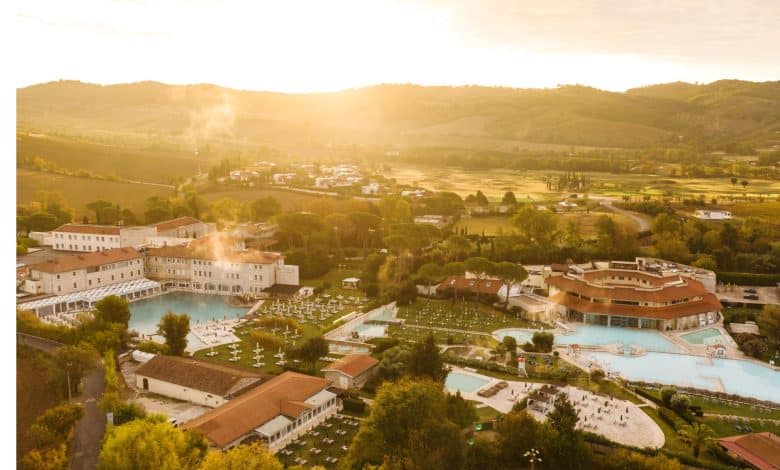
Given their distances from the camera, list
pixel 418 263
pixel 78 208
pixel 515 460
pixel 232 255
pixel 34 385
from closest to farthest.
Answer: pixel 515 460
pixel 34 385
pixel 232 255
pixel 418 263
pixel 78 208

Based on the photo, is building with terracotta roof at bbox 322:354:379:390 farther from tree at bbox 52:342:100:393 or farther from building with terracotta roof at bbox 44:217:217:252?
building with terracotta roof at bbox 44:217:217:252

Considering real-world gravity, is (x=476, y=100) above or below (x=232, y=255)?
above

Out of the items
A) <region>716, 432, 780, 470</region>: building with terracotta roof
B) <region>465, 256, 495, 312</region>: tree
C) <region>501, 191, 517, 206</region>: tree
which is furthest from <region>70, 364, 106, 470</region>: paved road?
<region>501, 191, 517, 206</region>: tree

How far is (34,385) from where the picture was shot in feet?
30.3

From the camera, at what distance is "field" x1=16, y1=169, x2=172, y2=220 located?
2225 centimetres

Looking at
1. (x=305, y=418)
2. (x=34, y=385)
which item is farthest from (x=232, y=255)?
(x=305, y=418)

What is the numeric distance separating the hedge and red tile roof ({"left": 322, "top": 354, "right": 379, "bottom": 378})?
33.6 feet

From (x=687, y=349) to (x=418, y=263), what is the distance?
7205 mm

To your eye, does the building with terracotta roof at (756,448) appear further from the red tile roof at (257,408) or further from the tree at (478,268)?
the tree at (478,268)

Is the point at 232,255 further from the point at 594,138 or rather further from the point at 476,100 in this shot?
the point at 476,100

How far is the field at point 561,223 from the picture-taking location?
20562mm

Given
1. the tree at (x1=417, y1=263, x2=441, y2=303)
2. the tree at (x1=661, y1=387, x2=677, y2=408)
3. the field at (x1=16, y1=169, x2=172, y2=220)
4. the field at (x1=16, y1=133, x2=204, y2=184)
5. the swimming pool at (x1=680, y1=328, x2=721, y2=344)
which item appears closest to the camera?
the tree at (x1=661, y1=387, x2=677, y2=408)

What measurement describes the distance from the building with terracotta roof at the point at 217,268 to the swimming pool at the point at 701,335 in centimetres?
875

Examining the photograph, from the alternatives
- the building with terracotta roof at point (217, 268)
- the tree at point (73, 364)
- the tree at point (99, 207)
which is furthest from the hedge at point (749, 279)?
the tree at point (99, 207)
